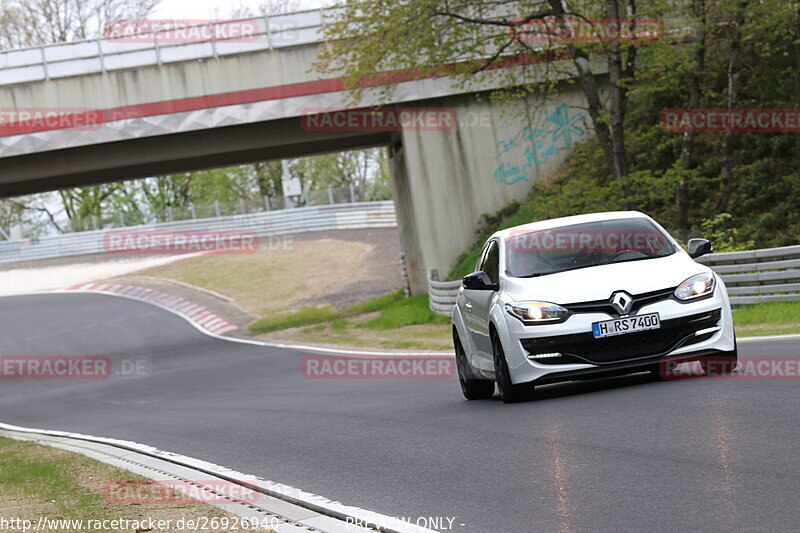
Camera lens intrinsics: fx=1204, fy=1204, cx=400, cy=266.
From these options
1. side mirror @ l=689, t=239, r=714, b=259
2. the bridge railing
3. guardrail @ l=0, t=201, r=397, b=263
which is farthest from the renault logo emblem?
guardrail @ l=0, t=201, r=397, b=263

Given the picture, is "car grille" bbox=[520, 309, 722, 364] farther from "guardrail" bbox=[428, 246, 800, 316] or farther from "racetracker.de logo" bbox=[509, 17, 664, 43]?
"racetracker.de logo" bbox=[509, 17, 664, 43]

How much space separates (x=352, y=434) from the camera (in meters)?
11.1

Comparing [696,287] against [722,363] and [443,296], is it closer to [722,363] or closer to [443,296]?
[722,363]

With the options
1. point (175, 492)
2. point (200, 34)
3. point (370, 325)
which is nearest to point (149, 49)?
point (200, 34)

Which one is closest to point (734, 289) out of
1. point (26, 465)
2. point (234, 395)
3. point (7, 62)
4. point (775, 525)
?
point (234, 395)

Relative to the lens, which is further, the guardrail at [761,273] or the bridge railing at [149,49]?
the bridge railing at [149,49]

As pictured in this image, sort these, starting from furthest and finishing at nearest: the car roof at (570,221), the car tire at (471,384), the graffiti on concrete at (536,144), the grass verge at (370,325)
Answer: the graffiti on concrete at (536,144)
the grass verge at (370,325)
the car tire at (471,384)
the car roof at (570,221)

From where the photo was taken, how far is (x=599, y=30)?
2722 cm

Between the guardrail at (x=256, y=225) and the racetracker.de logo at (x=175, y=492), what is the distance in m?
61.0

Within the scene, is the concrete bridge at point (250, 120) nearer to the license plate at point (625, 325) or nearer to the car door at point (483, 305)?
the car door at point (483, 305)

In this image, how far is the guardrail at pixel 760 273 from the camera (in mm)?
18609

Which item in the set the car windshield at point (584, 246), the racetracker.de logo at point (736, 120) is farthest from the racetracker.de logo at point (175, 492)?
the racetracker.de logo at point (736, 120)

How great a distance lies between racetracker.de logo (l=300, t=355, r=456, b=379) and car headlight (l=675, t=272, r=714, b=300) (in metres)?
7.08

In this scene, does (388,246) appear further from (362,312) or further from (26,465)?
(26,465)
